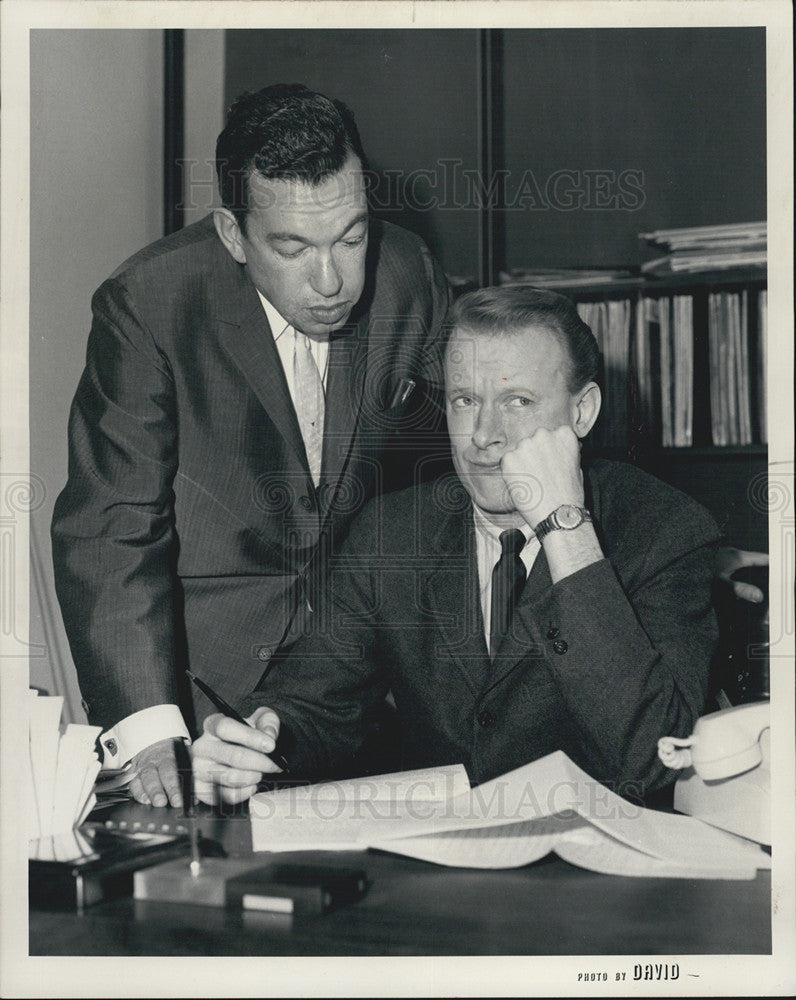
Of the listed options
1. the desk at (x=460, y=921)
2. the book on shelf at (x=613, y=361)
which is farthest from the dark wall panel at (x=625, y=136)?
the desk at (x=460, y=921)

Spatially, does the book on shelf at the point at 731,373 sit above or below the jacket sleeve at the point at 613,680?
above

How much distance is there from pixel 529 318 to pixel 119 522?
78 cm

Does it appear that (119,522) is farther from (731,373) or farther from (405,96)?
(731,373)

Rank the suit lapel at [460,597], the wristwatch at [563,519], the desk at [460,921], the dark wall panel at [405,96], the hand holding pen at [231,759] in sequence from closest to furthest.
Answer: the desk at [460,921] → the hand holding pen at [231,759] → the wristwatch at [563,519] → the suit lapel at [460,597] → the dark wall panel at [405,96]

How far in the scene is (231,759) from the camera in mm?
1411

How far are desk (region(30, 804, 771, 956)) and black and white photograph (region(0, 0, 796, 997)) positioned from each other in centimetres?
2

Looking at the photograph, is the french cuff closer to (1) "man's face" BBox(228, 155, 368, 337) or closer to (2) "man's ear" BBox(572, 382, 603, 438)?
(1) "man's face" BBox(228, 155, 368, 337)

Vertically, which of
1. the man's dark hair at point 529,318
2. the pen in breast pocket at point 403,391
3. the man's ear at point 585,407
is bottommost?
the man's ear at point 585,407

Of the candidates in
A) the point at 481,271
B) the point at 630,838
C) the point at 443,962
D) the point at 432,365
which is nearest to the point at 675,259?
the point at 481,271

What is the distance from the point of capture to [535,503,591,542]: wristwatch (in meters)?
1.53

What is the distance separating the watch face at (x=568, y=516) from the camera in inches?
60.4

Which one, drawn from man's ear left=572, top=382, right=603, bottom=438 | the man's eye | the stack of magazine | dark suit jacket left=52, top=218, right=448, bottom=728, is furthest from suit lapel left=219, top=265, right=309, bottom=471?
the stack of magazine

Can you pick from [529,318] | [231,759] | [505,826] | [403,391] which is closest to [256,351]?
[403,391]

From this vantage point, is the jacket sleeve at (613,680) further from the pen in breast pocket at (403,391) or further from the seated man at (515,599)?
the pen in breast pocket at (403,391)
